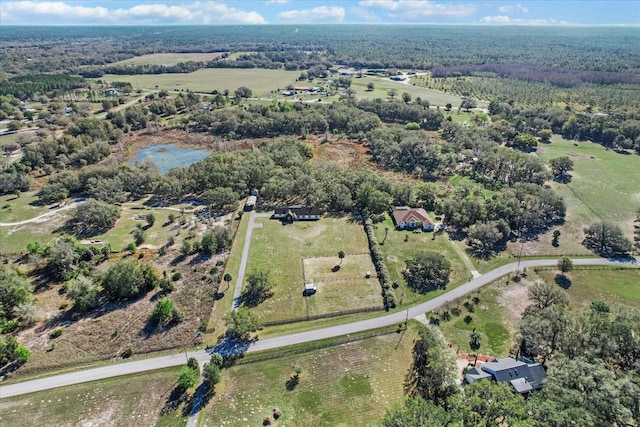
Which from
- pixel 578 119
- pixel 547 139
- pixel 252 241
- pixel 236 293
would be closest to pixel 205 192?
pixel 252 241

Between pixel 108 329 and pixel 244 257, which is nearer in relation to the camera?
pixel 108 329

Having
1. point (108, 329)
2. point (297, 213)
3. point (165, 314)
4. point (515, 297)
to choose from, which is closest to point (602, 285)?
point (515, 297)

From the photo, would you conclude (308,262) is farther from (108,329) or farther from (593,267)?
(593,267)

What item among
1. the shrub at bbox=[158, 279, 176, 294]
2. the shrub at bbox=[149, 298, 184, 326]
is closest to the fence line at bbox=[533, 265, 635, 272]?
the shrub at bbox=[149, 298, 184, 326]

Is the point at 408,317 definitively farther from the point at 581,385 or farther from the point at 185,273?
the point at 185,273

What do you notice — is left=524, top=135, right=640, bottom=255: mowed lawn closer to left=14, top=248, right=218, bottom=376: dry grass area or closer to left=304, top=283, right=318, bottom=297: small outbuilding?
left=304, top=283, right=318, bottom=297: small outbuilding

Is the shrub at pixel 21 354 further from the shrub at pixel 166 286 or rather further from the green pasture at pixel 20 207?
the green pasture at pixel 20 207

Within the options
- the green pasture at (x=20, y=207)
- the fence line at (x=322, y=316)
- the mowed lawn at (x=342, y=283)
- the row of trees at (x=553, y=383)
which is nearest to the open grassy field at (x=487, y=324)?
the row of trees at (x=553, y=383)
